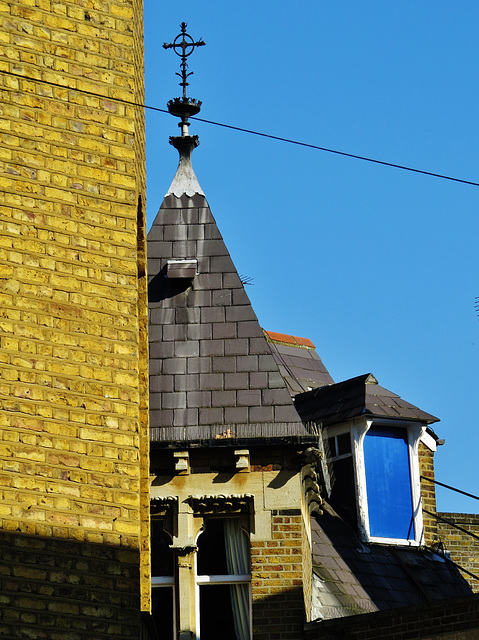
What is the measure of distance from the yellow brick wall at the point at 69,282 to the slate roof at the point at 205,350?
4508mm

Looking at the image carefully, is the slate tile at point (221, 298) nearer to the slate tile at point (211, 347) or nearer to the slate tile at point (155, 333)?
the slate tile at point (211, 347)

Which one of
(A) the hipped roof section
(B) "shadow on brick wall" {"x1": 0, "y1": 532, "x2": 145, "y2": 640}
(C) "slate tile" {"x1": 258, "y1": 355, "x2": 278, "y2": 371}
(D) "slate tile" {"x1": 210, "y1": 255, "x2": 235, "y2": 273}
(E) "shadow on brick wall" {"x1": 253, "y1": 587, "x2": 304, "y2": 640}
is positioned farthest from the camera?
(D) "slate tile" {"x1": 210, "y1": 255, "x2": 235, "y2": 273}

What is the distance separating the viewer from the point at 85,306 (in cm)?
1134

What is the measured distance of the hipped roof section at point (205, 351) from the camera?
1609 centimetres

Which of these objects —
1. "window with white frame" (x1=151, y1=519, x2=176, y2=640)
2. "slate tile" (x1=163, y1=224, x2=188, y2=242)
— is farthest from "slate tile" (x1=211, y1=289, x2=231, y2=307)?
"window with white frame" (x1=151, y1=519, x2=176, y2=640)

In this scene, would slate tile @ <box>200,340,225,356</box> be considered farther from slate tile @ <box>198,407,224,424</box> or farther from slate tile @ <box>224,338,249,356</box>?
slate tile @ <box>198,407,224,424</box>

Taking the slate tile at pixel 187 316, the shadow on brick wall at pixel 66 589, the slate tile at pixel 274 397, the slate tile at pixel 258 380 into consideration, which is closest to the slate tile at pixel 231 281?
the slate tile at pixel 187 316

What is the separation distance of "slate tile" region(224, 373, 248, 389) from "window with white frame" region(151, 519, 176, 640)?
5.69 ft

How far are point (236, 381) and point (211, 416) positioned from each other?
0.55 metres

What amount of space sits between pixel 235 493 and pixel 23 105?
5962 mm

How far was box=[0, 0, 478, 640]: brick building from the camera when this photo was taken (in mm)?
10781

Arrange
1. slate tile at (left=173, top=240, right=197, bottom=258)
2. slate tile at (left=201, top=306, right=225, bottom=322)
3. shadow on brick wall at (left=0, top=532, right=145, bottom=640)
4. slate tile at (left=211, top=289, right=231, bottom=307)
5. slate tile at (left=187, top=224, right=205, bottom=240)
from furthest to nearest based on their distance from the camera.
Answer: slate tile at (left=187, top=224, right=205, bottom=240) → slate tile at (left=173, top=240, right=197, bottom=258) → slate tile at (left=211, top=289, right=231, bottom=307) → slate tile at (left=201, top=306, right=225, bottom=322) → shadow on brick wall at (left=0, top=532, right=145, bottom=640)

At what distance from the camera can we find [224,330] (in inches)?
664

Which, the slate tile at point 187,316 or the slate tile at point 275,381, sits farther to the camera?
the slate tile at point 187,316
